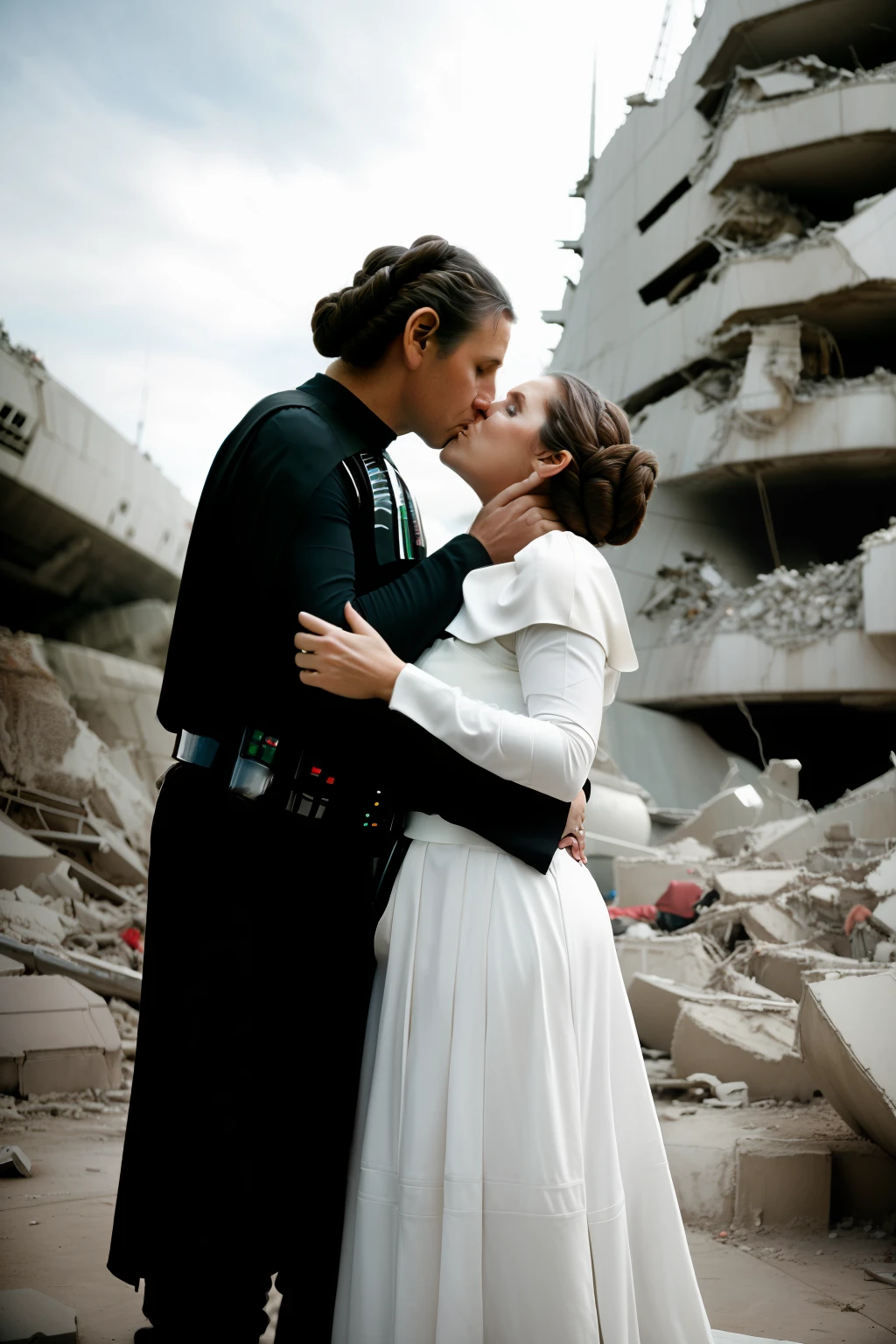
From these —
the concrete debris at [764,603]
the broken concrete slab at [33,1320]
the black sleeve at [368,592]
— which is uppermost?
the concrete debris at [764,603]

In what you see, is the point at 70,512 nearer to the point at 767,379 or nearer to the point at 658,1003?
the point at 658,1003

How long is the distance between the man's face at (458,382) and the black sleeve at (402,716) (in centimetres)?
34

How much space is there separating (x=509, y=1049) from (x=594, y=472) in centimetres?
106

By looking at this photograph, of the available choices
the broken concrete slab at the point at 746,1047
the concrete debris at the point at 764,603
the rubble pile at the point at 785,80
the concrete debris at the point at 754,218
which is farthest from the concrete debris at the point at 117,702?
the rubble pile at the point at 785,80

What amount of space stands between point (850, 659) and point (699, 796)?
386 centimetres

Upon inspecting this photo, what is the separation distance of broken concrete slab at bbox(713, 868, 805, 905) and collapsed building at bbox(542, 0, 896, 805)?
8548 mm

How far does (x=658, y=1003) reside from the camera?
5328 millimetres

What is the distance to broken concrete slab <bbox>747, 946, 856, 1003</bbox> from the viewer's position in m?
5.18

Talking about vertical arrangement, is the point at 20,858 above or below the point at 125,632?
below

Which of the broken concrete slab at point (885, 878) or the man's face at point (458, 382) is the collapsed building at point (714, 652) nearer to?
the broken concrete slab at point (885, 878)

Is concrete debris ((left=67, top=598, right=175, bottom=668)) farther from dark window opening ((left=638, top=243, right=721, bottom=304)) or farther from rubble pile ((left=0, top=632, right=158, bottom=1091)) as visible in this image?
dark window opening ((left=638, top=243, right=721, bottom=304))

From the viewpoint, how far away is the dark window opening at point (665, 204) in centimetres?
2038

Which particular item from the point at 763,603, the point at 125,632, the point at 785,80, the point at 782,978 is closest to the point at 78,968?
the point at 782,978

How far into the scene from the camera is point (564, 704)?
175 centimetres
